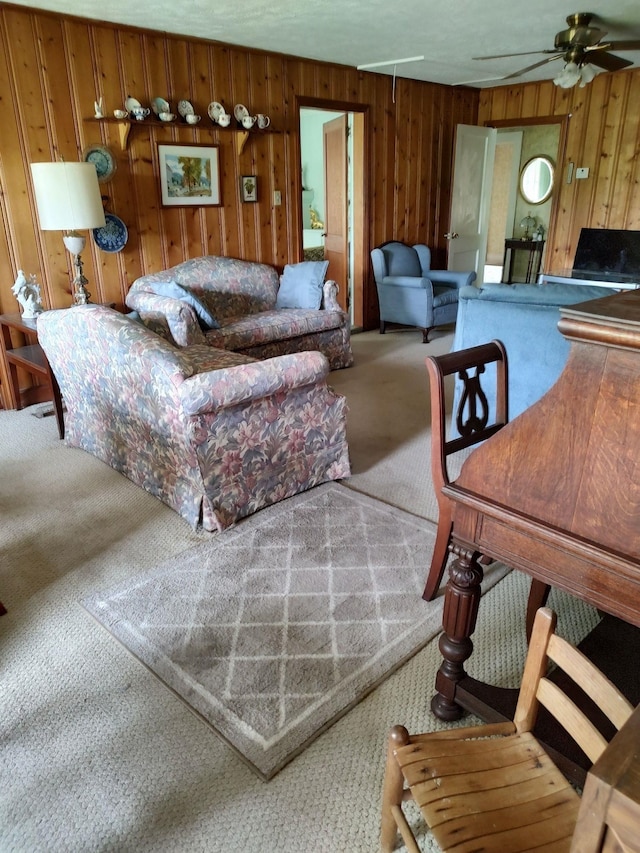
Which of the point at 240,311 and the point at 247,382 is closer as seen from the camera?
the point at 247,382

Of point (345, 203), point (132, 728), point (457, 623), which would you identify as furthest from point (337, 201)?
point (132, 728)

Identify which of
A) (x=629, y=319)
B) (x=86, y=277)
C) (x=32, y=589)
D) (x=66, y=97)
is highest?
(x=66, y=97)

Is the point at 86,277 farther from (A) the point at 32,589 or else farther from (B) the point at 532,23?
(B) the point at 532,23

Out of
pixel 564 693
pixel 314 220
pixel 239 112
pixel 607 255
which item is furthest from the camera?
pixel 314 220

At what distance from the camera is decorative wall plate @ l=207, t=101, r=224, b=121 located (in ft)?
15.1

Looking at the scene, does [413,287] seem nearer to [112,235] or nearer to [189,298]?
[189,298]

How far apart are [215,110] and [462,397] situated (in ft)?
12.5

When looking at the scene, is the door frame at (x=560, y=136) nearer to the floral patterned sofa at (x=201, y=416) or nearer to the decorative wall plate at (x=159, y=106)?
the decorative wall plate at (x=159, y=106)

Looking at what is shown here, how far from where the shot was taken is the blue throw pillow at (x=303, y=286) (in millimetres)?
4840

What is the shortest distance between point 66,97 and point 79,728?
12.6 feet

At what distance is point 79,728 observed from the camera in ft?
5.56

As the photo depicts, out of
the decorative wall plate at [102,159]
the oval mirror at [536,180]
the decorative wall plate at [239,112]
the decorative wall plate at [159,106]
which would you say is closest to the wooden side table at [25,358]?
the decorative wall plate at [102,159]

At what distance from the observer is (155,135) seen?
4.38 metres

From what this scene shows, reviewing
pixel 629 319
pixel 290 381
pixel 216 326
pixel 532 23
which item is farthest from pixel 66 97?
pixel 629 319
